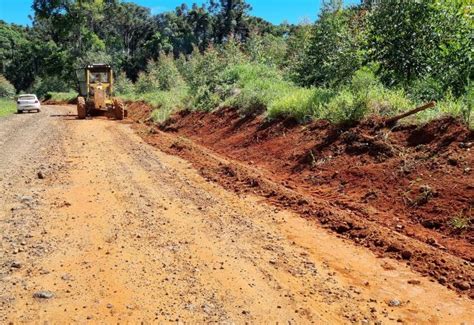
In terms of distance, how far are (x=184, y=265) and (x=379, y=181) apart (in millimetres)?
3651

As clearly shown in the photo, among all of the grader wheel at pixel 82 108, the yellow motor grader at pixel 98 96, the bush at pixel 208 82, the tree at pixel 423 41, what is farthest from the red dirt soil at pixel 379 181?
the grader wheel at pixel 82 108

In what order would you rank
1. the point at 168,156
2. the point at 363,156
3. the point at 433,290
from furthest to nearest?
the point at 168,156 < the point at 363,156 < the point at 433,290

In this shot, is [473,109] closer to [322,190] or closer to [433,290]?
[322,190]

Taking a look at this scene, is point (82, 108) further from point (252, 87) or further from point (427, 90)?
point (427, 90)

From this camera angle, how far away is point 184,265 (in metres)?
4.82

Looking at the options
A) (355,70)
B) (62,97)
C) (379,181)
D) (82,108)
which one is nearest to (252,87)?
(355,70)

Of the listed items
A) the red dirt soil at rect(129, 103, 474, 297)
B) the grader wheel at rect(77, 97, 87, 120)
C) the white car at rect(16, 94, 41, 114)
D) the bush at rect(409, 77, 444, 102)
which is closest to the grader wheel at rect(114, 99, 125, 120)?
the grader wheel at rect(77, 97, 87, 120)

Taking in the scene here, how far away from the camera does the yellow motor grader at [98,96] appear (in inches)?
905

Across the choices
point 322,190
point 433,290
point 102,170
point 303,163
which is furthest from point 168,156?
point 433,290

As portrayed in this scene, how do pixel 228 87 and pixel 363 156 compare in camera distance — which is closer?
pixel 363 156

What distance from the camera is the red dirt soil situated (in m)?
5.28

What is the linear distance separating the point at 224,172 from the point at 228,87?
855 cm

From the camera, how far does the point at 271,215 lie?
6.61 m

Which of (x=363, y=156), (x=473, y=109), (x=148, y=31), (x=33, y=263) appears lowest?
(x=33, y=263)
